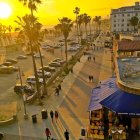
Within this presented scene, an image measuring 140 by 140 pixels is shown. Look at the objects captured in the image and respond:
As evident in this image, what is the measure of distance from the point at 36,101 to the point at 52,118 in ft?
25.0

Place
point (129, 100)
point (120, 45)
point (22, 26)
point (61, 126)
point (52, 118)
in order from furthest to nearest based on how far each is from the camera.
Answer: point (120, 45) < point (22, 26) < point (52, 118) < point (61, 126) < point (129, 100)

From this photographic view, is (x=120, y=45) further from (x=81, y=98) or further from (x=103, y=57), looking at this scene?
(x=103, y=57)

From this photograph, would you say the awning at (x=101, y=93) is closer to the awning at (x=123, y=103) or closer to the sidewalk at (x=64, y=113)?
the awning at (x=123, y=103)

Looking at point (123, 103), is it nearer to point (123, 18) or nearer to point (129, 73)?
point (129, 73)

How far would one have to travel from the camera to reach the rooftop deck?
23734 mm

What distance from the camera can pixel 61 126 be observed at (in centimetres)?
2880

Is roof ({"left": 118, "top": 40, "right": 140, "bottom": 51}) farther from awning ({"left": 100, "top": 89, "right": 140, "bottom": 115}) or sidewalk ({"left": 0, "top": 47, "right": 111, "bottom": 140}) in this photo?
awning ({"left": 100, "top": 89, "right": 140, "bottom": 115})

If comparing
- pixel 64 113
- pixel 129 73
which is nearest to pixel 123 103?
pixel 129 73

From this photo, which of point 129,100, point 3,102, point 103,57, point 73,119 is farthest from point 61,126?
point 103,57

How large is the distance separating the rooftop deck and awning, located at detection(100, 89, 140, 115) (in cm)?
64

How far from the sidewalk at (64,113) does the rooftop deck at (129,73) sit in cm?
702

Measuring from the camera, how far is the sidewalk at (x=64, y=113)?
90.2ft

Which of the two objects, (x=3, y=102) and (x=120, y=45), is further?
(x=120, y=45)

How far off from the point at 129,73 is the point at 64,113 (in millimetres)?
10132
